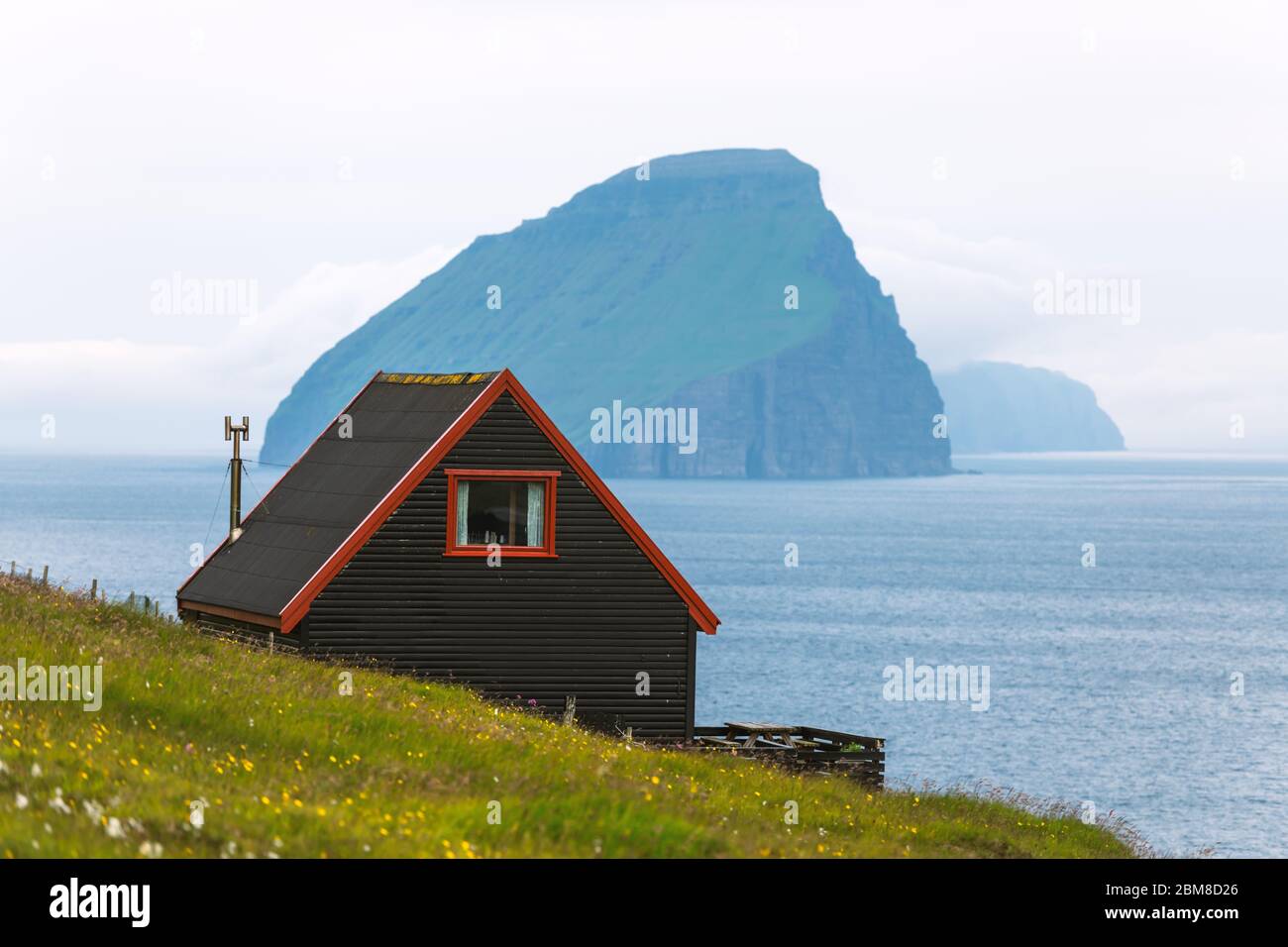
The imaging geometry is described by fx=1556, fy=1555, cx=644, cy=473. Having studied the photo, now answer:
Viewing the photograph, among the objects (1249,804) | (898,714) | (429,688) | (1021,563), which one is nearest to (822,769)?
(429,688)

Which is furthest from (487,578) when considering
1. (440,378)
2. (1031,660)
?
(1031,660)

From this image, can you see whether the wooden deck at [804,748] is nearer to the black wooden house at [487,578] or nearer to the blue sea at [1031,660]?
the black wooden house at [487,578]

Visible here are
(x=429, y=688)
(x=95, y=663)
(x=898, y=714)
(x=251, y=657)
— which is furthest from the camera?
(x=898, y=714)

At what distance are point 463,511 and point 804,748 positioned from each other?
29.3 ft

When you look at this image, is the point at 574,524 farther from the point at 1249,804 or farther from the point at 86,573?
the point at 86,573

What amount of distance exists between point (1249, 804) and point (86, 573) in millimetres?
101068

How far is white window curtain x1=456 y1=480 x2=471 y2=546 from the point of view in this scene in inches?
1264

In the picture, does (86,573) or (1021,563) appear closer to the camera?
(86,573)

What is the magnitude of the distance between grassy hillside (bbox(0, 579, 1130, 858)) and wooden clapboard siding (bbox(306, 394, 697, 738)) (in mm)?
5476

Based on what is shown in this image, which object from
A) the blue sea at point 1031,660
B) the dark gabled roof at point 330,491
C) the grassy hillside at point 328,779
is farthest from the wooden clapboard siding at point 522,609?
the blue sea at point 1031,660

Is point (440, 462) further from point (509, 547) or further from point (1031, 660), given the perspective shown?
point (1031, 660)

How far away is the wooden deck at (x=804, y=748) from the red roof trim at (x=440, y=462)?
255cm

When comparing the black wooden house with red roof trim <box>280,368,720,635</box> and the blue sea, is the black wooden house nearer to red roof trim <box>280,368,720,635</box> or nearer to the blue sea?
red roof trim <box>280,368,720,635</box>

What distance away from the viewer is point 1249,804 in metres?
60.9
